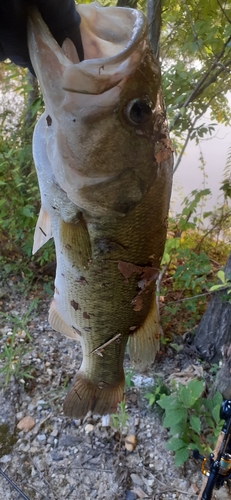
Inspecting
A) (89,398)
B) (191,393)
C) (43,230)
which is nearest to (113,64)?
(43,230)

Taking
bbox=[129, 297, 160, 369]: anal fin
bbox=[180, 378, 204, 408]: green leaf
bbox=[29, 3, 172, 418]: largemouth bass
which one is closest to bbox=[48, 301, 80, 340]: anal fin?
bbox=[29, 3, 172, 418]: largemouth bass

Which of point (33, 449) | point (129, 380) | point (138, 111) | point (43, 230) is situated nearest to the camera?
point (138, 111)

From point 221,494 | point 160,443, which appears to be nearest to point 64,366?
point 160,443

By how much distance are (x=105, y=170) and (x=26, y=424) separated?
69.5 inches

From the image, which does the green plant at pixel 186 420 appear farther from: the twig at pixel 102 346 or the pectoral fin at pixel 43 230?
the pectoral fin at pixel 43 230

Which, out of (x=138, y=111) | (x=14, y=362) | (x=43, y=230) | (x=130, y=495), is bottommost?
(x=130, y=495)

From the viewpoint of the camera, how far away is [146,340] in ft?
3.50

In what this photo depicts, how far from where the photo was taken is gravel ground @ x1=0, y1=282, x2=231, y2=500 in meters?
1.84

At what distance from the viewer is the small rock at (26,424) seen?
80.6 inches

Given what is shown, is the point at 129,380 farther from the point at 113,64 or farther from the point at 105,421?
the point at 113,64

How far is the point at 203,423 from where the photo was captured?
2.08 metres

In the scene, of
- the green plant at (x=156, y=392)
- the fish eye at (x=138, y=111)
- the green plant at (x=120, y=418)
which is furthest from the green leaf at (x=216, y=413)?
the fish eye at (x=138, y=111)

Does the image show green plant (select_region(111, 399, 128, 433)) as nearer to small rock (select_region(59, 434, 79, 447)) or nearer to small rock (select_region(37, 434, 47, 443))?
small rock (select_region(59, 434, 79, 447))

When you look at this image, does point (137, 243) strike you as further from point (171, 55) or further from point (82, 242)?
point (171, 55)
